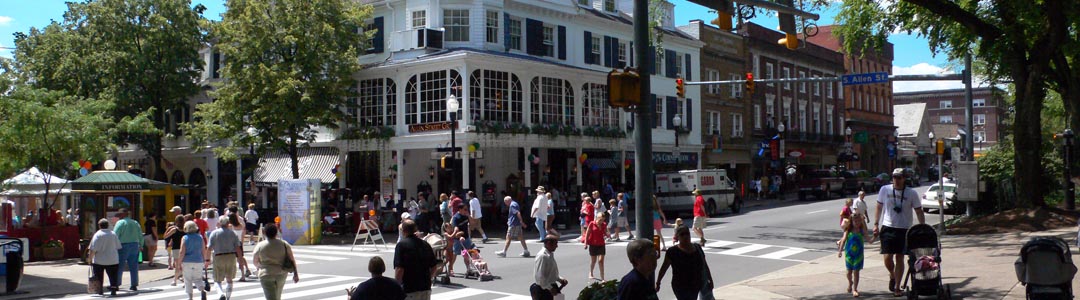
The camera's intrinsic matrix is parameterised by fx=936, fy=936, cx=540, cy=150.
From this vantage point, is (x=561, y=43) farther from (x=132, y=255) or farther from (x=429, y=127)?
(x=132, y=255)

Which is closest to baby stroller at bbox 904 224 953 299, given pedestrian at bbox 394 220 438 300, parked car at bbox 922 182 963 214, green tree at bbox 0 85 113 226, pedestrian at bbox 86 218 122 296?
pedestrian at bbox 394 220 438 300

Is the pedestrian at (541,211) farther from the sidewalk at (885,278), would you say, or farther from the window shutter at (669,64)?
the window shutter at (669,64)

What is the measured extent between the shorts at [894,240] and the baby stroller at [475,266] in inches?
289

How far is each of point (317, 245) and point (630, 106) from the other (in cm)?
1893

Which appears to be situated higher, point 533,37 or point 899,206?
point 533,37

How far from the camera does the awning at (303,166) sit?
35.8 metres

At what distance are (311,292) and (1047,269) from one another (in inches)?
436

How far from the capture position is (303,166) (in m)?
36.8

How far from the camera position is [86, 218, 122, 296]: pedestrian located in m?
15.7

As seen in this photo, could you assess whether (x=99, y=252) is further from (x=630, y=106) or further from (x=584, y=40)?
(x=584, y=40)

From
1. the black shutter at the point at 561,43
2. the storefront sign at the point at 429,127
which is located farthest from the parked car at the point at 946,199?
the storefront sign at the point at 429,127

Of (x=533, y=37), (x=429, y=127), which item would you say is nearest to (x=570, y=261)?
(x=429, y=127)

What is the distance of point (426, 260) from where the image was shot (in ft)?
34.2

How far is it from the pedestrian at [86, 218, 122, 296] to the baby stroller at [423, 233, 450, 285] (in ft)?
17.2
